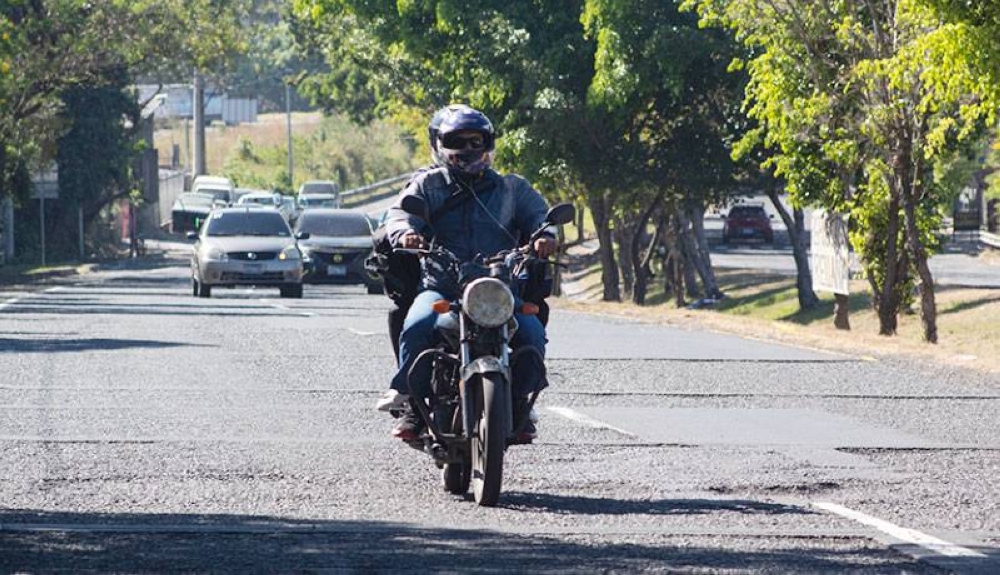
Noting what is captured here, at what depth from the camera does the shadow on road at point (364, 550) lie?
8008mm

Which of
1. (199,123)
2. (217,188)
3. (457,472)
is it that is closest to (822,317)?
(457,472)

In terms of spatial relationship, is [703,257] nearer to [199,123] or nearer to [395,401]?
[395,401]

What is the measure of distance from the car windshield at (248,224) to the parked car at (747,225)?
43443mm

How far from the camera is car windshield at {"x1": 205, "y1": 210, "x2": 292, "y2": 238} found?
36.2m

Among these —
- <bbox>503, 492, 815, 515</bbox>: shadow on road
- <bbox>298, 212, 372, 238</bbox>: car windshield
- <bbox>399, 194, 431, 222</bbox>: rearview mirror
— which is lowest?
<bbox>503, 492, 815, 515</bbox>: shadow on road

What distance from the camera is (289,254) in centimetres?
3547

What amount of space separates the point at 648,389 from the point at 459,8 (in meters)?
22.0

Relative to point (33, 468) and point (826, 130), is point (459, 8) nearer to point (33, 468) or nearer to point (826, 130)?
point (826, 130)

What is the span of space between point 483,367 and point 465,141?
138 centimetres

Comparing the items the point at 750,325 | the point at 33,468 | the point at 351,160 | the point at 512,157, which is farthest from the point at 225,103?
the point at 33,468

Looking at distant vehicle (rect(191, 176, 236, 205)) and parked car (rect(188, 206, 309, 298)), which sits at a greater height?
distant vehicle (rect(191, 176, 236, 205))

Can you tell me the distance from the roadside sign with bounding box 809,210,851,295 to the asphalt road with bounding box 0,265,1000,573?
8.20 m

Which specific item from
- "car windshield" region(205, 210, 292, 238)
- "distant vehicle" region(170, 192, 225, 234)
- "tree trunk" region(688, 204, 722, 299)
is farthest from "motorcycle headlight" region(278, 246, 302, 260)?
"distant vehicle" region(170, 192, 225, 234)

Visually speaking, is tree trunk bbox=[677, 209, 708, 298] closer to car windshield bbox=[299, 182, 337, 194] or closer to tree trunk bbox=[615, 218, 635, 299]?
tree trunk bbox=[615, 218, 635, 299]
